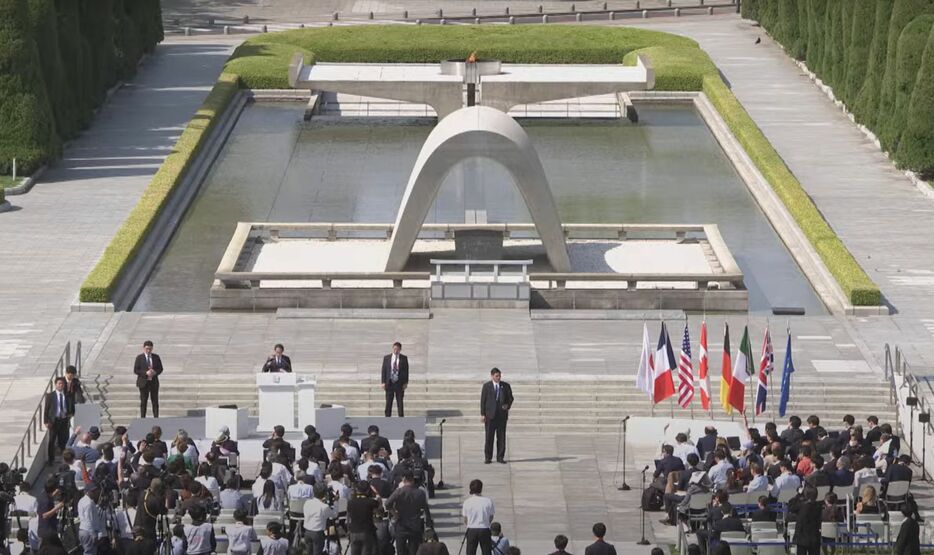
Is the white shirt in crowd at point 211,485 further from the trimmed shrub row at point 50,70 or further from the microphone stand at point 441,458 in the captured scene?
the trimmed shrub row at point 50,70

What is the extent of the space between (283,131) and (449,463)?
33552 millimetres

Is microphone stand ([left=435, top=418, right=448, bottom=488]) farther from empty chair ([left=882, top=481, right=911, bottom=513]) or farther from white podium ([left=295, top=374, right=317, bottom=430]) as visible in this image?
empty chair ([left=882, top=481, right=911, bottom=513])

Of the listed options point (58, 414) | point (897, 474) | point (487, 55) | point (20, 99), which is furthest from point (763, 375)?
point (487, 55)

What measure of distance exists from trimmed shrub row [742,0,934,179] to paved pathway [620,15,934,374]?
83cm

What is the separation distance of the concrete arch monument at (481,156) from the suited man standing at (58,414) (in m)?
12.4

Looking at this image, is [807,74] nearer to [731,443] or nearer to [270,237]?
[270,237]

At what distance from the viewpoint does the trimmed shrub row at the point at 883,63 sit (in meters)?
59.7

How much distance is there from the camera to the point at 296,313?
45406 millimetres

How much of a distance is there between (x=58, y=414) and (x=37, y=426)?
1789mm

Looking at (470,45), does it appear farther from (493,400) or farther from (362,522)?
(362,522)

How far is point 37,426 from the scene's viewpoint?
37.8 metres

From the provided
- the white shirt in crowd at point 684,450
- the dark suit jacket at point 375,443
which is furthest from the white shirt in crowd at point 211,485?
the white shirt in crowd at point 684,450

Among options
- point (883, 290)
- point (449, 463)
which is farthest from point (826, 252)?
point (449, 463)

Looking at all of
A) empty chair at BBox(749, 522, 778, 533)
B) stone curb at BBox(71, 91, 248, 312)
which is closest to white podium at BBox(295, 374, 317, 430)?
empty chair at BBox(749, 522, 778, 533)
